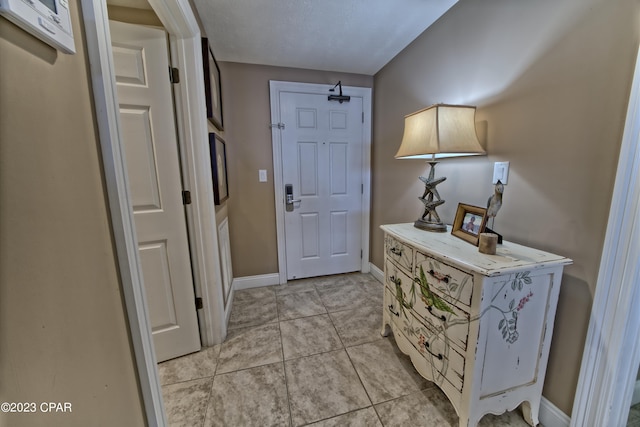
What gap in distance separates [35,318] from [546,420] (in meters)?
1.91

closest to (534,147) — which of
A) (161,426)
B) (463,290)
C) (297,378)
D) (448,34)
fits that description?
(463,290)

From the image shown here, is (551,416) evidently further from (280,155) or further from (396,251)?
(280,155)

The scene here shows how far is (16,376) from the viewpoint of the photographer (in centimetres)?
41

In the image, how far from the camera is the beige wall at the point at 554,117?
92 cm

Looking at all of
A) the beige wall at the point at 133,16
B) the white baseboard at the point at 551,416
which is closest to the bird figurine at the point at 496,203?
the white baseboard at the point at 551,416

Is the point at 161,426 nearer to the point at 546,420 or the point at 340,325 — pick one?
the point at 340,325

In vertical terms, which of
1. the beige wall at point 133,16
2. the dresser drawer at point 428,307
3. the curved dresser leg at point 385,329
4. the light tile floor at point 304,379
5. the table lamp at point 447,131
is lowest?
the light tile floor at point 304,379

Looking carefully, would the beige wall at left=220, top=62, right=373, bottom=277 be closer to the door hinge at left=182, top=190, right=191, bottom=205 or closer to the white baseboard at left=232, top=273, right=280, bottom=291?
the white baseboard at left=232, top=273, right=280, bottom=291

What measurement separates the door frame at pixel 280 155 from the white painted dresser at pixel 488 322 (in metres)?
1.57

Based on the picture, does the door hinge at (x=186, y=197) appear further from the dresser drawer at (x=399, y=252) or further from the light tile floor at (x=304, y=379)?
the dresser drawer at (x=399, y=252)

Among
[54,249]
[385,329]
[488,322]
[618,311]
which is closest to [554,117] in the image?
[618,311]

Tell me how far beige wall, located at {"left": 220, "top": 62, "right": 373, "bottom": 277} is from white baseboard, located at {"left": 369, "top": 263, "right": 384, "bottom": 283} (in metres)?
1.10

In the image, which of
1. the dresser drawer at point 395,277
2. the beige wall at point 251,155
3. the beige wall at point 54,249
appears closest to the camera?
the beige wall at point 54,249

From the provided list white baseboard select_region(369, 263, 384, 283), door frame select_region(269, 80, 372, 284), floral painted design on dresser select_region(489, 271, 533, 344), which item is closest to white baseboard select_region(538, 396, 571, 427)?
floral painted design on dresser select_region(489, 271, 533, 344)
